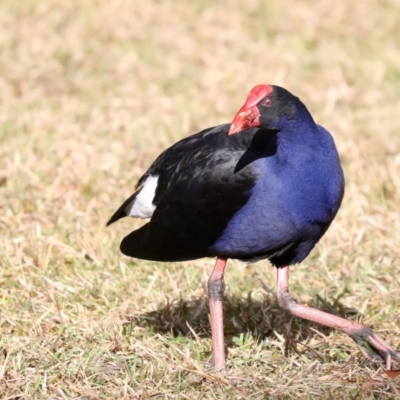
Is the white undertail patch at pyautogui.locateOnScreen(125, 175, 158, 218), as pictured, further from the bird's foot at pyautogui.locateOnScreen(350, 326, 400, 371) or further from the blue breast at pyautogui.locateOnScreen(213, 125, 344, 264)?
the bird's foot at pyautogui.locateOnScreen(350, 326, 400, 371)

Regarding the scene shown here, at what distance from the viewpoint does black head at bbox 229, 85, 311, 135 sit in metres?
3.41

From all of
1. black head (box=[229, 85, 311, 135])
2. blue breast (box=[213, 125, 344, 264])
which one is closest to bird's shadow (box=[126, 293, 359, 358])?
blue breast (box=[213, 125, 344, 264])

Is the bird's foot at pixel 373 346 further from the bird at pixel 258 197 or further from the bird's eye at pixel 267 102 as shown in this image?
the bird's eye at pixel 267 102

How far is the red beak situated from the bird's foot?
2.99 ft

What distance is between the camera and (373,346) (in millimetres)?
3574

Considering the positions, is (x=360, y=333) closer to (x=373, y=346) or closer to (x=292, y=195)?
(x=373, y=346)

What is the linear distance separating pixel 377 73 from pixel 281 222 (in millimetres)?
4038

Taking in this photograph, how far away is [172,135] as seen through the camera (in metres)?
6.17

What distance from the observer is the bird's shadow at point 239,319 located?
403cm

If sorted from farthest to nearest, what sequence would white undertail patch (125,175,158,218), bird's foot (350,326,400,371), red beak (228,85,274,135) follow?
1. white undertail patch (125,175,158,218)
2. bird's foot (350,326,400,371)
3. red beak (228,85,274,135)

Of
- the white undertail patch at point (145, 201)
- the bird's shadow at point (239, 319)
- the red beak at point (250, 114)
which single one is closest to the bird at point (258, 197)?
the red beak at point (250, 114)

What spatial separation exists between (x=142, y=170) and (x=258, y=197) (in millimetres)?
2339

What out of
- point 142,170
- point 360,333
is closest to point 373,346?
point 360,333

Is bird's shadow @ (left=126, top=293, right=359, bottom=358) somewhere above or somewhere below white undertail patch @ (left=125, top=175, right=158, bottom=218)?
below
